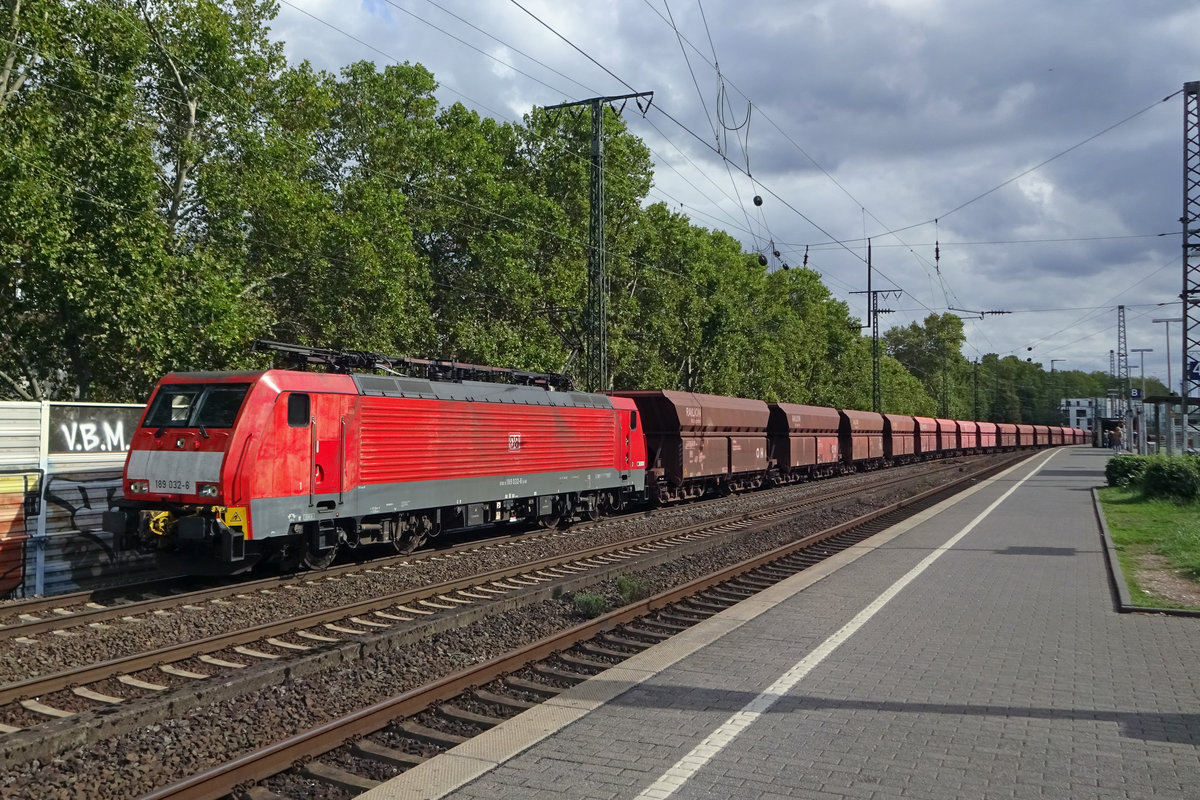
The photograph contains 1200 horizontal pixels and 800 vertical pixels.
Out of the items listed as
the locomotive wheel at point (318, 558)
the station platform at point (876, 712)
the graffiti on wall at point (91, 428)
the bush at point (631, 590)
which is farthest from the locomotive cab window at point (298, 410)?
the station platform at point (876, 712)

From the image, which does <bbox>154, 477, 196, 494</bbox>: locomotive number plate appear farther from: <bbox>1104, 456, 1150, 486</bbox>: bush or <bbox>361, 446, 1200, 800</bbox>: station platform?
<bbox>1104, 456, 1150, 486</bbox>: bush

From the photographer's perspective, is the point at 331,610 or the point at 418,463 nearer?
the point at 331,610

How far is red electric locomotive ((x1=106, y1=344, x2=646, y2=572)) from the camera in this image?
1130 centimetres

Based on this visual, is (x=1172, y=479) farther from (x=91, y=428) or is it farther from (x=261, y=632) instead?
(x=91, y=428)

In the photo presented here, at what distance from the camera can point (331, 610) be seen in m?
9.91

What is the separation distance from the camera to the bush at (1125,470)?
90.2ft

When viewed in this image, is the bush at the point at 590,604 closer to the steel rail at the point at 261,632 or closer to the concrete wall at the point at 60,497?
the steel rail at the point at 261,632

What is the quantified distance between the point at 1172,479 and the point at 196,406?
22720 millimetres

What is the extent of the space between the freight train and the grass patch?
9.87m

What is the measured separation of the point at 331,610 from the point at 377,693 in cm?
287

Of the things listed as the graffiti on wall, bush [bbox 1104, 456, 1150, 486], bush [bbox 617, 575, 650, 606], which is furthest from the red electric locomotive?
bush [bbox 1104, 456, 1150, 486]

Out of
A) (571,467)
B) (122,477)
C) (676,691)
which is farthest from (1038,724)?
(571,467)

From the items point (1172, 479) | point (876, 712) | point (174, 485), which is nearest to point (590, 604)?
point (876, 712)

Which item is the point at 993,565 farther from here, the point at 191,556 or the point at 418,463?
the point at 191,556
